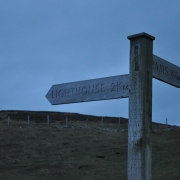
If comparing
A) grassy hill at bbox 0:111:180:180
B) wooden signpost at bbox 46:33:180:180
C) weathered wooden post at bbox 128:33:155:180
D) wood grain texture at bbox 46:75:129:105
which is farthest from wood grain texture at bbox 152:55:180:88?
grassy hill at bbox 0:111:180:180

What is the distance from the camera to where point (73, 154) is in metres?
27.0

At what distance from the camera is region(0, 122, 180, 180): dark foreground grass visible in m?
20.7

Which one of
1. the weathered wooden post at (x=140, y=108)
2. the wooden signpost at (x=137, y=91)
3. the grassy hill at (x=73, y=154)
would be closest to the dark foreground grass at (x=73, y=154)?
the grassy hill at (x=73, y=154)

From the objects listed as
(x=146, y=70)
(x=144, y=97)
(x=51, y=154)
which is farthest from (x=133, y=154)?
(x=51, y=154)

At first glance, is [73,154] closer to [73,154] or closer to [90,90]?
[73,154]

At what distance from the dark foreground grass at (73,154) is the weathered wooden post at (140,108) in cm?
1431

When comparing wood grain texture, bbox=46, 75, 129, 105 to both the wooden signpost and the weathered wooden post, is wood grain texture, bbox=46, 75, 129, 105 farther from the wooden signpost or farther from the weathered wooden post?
the weathered wooden post

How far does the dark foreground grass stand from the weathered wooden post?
1431 centimetres

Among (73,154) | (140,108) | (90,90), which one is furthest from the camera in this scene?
(73,154)

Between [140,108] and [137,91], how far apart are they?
202mm

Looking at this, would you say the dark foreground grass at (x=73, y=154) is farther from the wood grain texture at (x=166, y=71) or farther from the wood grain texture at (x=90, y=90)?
the wood grain texture at (x=90, y=90)

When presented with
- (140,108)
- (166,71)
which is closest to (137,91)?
(140,108)

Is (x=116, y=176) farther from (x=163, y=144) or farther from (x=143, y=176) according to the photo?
(x=143, y=176)

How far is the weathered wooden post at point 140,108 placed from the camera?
4.16 m
